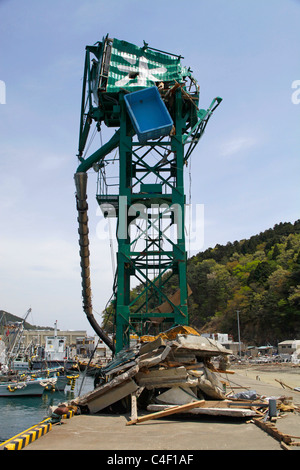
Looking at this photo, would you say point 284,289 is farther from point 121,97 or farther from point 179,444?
point 179,444

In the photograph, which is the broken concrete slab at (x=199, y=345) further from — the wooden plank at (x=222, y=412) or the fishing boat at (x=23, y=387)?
the fishing boat at (x=23, y=387)

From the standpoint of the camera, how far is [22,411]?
30.1 metres

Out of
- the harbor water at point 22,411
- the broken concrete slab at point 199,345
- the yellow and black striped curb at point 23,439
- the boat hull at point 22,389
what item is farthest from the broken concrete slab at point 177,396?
the boat hull at point 22,389

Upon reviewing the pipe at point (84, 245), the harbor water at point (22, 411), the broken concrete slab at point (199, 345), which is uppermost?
the pipe at point (84, 245)

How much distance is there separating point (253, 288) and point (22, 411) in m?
Answer: 72.4

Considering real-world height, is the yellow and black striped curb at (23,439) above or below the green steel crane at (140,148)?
below

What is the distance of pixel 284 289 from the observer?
3088 inches

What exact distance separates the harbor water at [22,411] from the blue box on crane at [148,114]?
12331mm

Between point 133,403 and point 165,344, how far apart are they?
6.55 feet

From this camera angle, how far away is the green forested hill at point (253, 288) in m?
78.2

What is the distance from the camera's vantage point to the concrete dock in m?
7.38

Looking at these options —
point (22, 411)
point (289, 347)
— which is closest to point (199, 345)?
point (22, 411)

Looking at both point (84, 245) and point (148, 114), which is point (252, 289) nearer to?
point (84, 245)

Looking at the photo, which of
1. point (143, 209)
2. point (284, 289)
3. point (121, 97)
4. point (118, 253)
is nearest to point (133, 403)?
point (118, 253)
